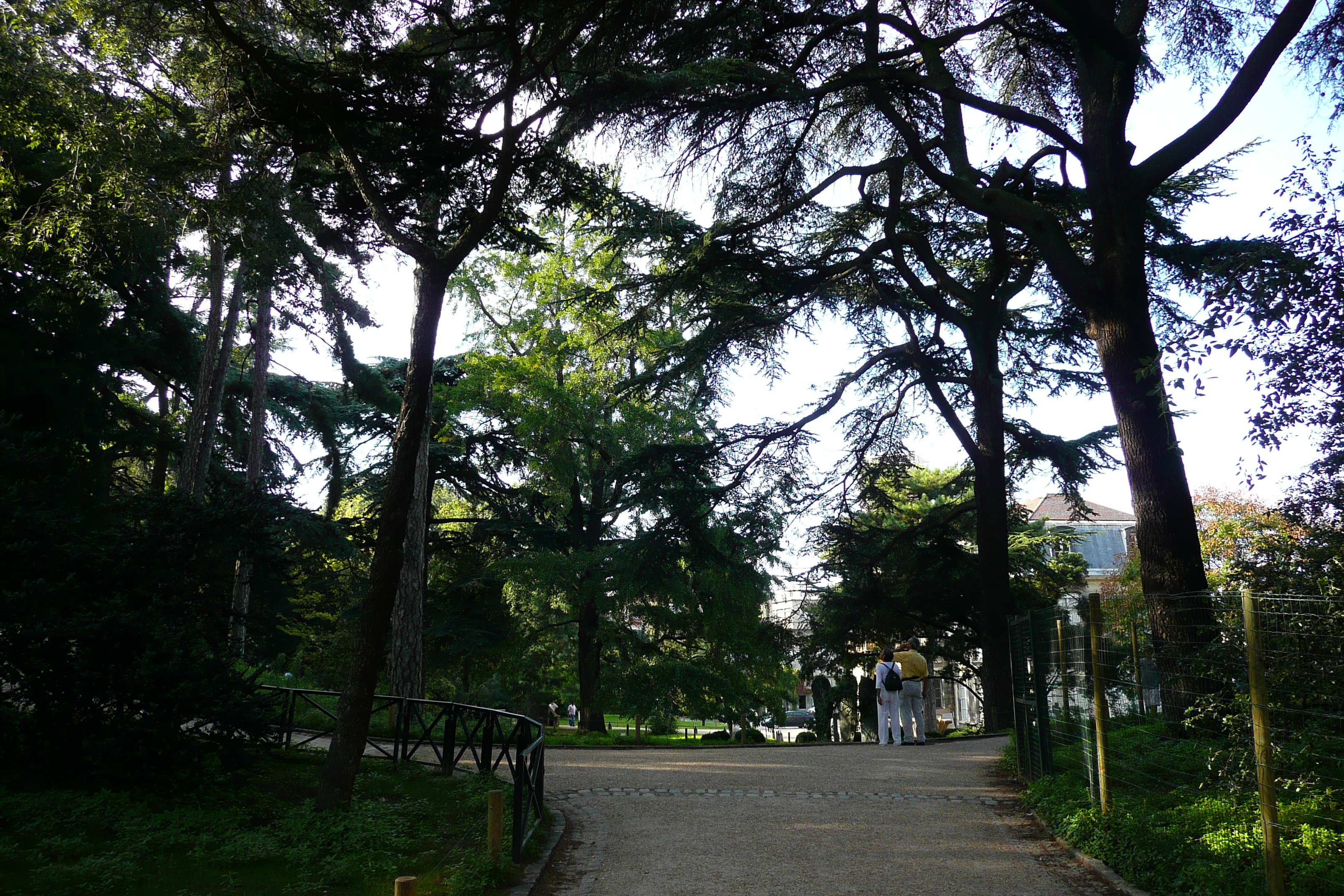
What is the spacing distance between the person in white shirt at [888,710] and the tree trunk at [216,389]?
13293 mm

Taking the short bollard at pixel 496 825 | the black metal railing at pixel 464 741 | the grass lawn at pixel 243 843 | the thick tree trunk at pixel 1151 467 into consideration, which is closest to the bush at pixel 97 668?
the grass lawn at pixel 243 843

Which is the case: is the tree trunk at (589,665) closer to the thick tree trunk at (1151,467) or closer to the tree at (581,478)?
the tree at (581,478)

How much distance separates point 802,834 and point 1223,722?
3.64m

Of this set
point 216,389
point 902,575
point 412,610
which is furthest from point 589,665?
point 216,389

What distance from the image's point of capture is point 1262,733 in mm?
5371

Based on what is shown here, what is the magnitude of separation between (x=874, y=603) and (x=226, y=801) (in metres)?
15.0

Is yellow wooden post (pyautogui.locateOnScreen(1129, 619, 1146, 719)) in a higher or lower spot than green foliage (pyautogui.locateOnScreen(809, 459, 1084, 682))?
lower

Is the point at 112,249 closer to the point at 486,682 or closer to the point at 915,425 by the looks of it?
the point at 915,425

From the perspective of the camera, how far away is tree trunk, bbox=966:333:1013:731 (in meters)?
17.1

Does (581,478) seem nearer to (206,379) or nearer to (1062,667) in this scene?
(206,379)

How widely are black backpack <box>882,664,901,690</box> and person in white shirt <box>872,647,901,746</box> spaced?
0.06 feet

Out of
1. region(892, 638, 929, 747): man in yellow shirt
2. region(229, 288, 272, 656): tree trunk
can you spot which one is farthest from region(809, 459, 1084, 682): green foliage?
region(229, 288, 272, 656): tree trunk

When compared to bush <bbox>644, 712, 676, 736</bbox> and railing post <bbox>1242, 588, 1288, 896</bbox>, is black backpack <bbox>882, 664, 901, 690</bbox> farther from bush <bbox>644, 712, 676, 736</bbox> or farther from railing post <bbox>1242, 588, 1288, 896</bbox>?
railing post <bbox>1242, 588, 1288, 896</bbox>

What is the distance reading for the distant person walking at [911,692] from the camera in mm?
15617
